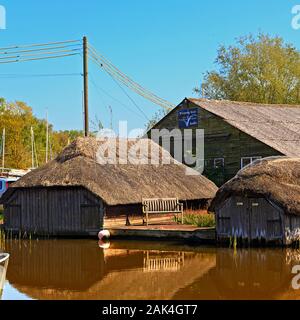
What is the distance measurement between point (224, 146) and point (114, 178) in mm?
10987

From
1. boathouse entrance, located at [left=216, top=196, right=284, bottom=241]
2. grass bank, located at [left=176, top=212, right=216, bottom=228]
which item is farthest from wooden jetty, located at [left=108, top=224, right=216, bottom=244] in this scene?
boathouse entrance, located at [left=216, top=196, right=284, bottom=241]

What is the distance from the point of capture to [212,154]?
4056cm

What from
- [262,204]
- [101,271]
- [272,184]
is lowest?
[101,271]

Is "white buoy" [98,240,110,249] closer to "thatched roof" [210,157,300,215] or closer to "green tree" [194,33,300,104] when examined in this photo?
"thatched roof" [210,157,300,215]

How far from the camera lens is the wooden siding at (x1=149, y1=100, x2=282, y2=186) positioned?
1492 inches

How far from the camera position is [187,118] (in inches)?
1678

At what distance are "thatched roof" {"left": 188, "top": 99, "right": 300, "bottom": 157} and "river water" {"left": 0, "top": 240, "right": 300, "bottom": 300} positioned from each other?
1353cm

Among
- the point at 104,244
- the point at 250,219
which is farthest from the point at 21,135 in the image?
the point at 250,219

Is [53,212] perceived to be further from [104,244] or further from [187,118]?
[187,118]

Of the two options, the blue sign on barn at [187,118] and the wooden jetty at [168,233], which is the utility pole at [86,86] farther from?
the wooden jetty at [168,233]

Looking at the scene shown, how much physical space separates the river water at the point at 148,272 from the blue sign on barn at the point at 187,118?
657 inches

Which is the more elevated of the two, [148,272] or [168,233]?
[168,233]

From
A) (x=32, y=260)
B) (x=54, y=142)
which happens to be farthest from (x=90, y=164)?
(x=54, y=142)
